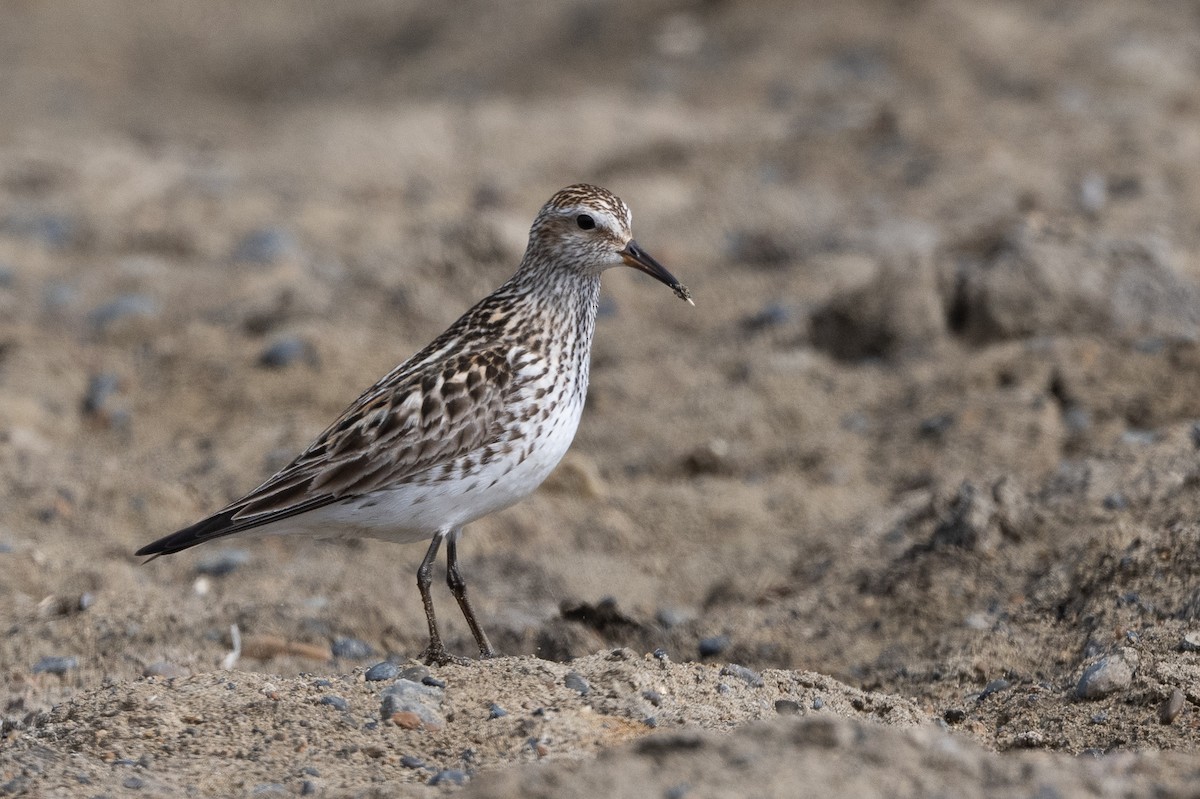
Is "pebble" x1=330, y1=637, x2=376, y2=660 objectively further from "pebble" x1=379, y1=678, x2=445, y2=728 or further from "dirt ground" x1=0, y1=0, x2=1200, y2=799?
"pebble" x1=379, y1=678, x2=445, y2=728

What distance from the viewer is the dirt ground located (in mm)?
5188

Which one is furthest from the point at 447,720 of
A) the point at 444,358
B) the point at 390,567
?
the point at 390,567

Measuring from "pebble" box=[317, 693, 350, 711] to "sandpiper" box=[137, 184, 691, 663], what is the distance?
0.75 m

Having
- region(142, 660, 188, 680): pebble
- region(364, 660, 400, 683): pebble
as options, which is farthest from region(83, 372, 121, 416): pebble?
region(364, 660, 400, 683): pebble

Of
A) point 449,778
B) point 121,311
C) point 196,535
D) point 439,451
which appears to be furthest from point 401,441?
point 121,311

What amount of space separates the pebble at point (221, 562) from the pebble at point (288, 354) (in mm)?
2211

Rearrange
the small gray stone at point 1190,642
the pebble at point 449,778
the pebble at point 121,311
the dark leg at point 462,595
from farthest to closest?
the pebble at point 121,311
the dark leg at point 462,595
the small gray stone at point 1190,642
the pebble at point 449,778

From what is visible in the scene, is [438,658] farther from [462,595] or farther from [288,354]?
[288,354]

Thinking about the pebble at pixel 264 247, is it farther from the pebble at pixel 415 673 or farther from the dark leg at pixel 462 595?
the pebble at pixel 415 673

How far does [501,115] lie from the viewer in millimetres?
16938

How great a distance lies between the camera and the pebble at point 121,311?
11.7 meters

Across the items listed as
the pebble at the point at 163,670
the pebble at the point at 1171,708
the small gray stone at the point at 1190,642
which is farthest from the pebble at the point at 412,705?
the small gray stone at the point at 1190,642

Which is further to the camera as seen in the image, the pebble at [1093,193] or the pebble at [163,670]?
the pebble at [1093,193]

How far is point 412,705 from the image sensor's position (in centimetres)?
521
